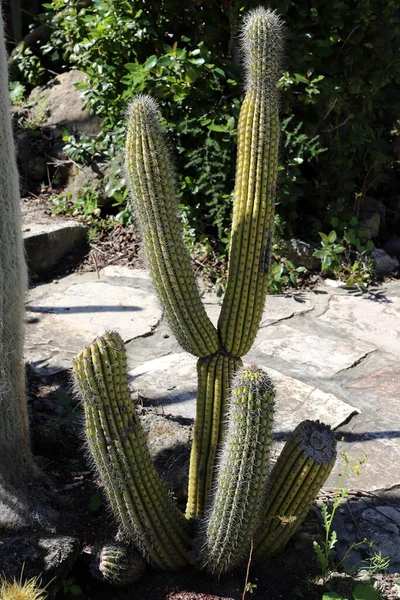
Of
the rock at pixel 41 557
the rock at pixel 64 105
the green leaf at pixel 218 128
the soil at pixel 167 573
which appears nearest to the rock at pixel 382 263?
the green leaf at pixel 218 128

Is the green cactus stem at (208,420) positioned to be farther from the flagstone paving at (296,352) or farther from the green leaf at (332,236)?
the green leaf at (332,236)

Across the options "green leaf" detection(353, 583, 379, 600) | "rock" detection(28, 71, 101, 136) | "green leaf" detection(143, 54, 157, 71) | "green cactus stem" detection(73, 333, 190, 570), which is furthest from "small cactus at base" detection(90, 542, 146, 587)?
"rock" detection(28, 71, 101, 136)

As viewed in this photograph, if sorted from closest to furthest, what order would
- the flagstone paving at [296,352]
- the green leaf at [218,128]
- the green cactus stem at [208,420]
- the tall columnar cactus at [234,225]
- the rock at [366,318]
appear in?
the tall columnar cactus at [234,225]
the green cactus stem at [208,420]
the flagstone paving at [296,352]
the rock at [366,318]
the green leaf at [218,128]

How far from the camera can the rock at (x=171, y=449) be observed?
294 cm

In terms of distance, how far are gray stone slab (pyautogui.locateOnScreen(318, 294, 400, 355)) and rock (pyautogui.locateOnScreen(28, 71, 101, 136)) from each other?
3.00 meters

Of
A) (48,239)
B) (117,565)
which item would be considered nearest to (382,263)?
(48,239)

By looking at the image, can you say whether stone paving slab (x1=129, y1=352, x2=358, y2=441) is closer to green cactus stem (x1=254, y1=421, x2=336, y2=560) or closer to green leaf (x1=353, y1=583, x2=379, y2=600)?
green cactus stem (x1=254, y1=421, x2=336, y2=560)

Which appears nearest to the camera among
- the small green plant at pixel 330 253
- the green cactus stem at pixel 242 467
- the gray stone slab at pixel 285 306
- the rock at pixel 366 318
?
the green cactus stem at pixel 242 467

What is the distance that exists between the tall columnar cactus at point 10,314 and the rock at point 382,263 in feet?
11.8

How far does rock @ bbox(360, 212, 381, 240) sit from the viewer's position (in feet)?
19.9

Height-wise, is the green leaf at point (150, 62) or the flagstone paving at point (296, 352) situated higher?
the green leaf at point (150, 62)

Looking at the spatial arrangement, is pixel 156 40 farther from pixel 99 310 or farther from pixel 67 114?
pixel 99 310

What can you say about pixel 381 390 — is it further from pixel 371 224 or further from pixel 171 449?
pixel 371 224

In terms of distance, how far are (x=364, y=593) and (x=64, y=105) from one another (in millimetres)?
5817
